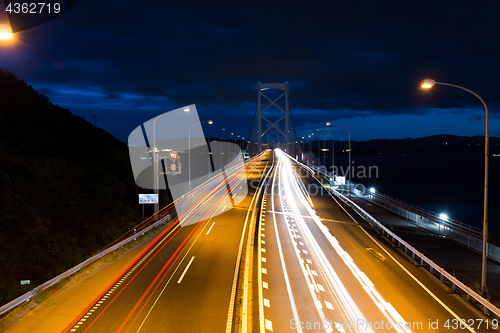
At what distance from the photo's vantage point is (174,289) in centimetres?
1273

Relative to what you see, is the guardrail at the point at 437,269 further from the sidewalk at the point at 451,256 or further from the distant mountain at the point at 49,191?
the distant mountain at the point at 49,191

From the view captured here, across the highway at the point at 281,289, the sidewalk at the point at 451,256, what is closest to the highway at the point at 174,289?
the highway at the point at 281,289

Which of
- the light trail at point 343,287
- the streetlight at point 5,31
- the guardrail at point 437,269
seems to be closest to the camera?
the streetlight at point 5,31

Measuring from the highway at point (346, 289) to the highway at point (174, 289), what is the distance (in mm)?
1611

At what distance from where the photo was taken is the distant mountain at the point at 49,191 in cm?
1609

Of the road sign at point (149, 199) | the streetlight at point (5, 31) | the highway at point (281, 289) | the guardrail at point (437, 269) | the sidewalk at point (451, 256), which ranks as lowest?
the sidewalk at point (451, 256)

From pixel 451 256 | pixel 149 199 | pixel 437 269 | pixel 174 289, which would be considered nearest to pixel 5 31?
pixel 174 289

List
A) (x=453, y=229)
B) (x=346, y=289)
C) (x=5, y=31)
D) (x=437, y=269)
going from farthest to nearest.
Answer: (x=453, y=229) → (x=437, y=269) → (x=346, y=289) → (x=5, y=31)

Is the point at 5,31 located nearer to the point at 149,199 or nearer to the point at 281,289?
the point at 281,289

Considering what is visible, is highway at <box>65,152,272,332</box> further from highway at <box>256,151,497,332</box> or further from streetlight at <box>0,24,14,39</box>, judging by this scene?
streetlight at <box>0,24,14,39</box>

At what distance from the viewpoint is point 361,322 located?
1025 centimetres

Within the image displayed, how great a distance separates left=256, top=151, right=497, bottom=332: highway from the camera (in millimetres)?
10266

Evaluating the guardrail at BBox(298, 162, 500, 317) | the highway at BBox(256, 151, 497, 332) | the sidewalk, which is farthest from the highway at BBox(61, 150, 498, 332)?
the sidewalk

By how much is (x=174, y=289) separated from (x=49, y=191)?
591 inches
